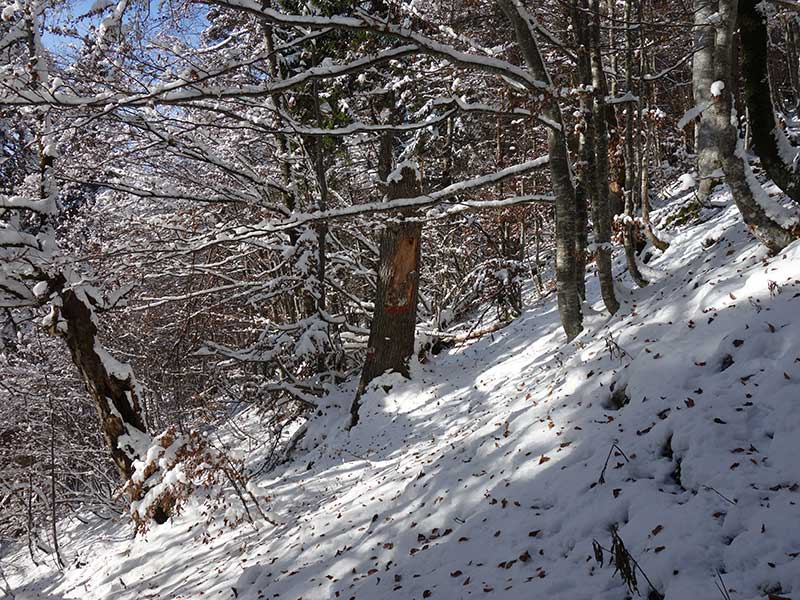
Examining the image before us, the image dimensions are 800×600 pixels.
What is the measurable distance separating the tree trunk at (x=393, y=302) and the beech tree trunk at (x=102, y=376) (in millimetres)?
3312

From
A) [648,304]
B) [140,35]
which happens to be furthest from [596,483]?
[140,35]

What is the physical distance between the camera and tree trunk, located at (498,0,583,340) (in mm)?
5551

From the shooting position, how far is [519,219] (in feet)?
35.0

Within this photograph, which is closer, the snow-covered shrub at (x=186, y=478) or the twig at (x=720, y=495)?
the twig at (x=720, y=495)

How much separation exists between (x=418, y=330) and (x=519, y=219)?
3040 mm

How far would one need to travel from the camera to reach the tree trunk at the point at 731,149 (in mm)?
4527

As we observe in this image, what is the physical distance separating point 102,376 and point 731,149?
8.09 meters

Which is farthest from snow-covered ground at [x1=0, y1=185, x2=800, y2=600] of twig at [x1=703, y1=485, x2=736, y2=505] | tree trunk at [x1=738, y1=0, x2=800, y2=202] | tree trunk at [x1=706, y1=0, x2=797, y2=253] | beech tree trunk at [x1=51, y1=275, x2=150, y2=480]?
beech tree trunk at [x1=51, y1=275, x2=150, y2=480]

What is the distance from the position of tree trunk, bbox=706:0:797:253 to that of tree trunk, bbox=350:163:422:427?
15.4 feet

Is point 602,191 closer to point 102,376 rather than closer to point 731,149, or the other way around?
point 731,149

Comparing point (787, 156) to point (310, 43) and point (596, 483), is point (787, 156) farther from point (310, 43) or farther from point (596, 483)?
point (310, 43)

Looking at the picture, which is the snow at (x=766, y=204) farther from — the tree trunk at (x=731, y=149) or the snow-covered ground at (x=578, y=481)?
the snow-covered ground at (x=578, y=481)

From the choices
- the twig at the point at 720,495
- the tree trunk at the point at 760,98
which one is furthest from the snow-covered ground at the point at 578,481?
the tree trunk at the point at 760,98

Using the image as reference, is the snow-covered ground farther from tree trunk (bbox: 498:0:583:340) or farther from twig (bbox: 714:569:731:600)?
tree trunk (bbox: 498:0:583:340)
